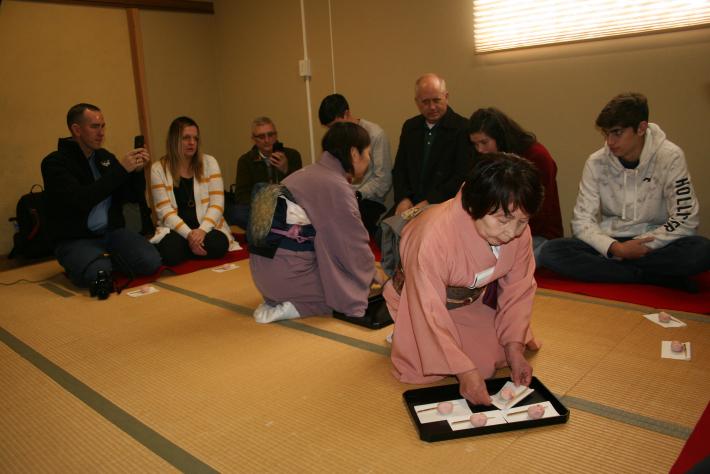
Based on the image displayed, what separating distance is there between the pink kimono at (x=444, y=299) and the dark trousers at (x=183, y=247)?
7.52ft

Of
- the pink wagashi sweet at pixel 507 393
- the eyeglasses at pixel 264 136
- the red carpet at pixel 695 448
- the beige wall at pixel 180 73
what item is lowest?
the red carpet at pixel 695 448

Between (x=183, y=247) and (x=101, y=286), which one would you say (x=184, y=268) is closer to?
(x=183, y=247)

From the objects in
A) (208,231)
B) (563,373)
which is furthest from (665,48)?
(208,231)

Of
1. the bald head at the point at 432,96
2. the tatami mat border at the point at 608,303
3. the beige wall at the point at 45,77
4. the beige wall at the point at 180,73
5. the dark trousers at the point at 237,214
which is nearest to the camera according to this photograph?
the tatami mat border at the point at 608,303

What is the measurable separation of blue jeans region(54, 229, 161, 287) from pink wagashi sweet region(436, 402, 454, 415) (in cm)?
242

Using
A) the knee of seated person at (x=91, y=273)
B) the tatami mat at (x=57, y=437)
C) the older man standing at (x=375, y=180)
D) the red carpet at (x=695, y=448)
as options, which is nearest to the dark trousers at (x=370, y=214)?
the older man standing at (x=375, y=180)

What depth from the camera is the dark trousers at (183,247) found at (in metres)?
3.91

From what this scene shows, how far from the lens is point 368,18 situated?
4859mm

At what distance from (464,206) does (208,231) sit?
268 centimetres

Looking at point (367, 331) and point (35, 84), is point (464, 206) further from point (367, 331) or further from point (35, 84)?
point (35, 84)

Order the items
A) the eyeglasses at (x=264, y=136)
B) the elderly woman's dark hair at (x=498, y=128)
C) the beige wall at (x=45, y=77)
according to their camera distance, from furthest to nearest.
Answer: the beige wall at (x=45, y=77) < the eyeglasses at (x=264, y=136) < the elderly woman's dark hair at (x=498, y=128)

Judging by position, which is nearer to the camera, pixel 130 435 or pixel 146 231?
pixel 130 435

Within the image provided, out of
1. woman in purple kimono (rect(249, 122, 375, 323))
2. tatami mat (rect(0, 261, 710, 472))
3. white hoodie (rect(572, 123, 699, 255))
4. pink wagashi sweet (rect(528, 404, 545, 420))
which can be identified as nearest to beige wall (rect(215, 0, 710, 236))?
white hoodie (rect(572, 123, 699, 255))

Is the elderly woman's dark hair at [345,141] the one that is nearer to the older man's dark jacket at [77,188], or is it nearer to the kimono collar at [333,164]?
the kimono collar at [333,164]
